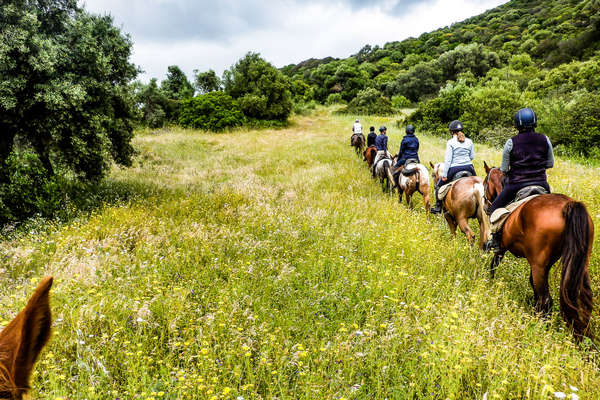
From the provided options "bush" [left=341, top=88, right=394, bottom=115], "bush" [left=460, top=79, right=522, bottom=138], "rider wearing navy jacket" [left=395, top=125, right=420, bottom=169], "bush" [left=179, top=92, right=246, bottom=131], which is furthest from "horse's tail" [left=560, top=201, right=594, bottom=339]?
"bush" [left=341, top=88, right=394, bottom=115]

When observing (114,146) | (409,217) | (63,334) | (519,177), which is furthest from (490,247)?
(114,146)

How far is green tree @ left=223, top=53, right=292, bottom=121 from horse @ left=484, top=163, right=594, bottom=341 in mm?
31219

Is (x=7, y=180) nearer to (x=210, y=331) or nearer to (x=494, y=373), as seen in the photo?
(x=210, y=331)

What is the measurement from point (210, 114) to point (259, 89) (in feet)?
22.7

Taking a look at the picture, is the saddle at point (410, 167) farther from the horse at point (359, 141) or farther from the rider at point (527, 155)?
the horse at point (359, 141)

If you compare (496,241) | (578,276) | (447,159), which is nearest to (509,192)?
(496,241)

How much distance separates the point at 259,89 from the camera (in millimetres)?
32906

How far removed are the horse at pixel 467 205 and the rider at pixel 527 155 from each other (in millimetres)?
1239

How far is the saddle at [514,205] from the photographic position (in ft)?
14.4

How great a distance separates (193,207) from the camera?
7.18 meters

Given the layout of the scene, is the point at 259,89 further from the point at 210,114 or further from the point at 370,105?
the point at 370,105

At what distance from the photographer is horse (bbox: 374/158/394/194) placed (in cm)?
1051

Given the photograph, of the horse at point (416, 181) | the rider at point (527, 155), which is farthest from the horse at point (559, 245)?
the horse at point (416, 181)

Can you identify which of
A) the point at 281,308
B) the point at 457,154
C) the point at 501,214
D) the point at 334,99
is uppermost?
the point at 334,99
